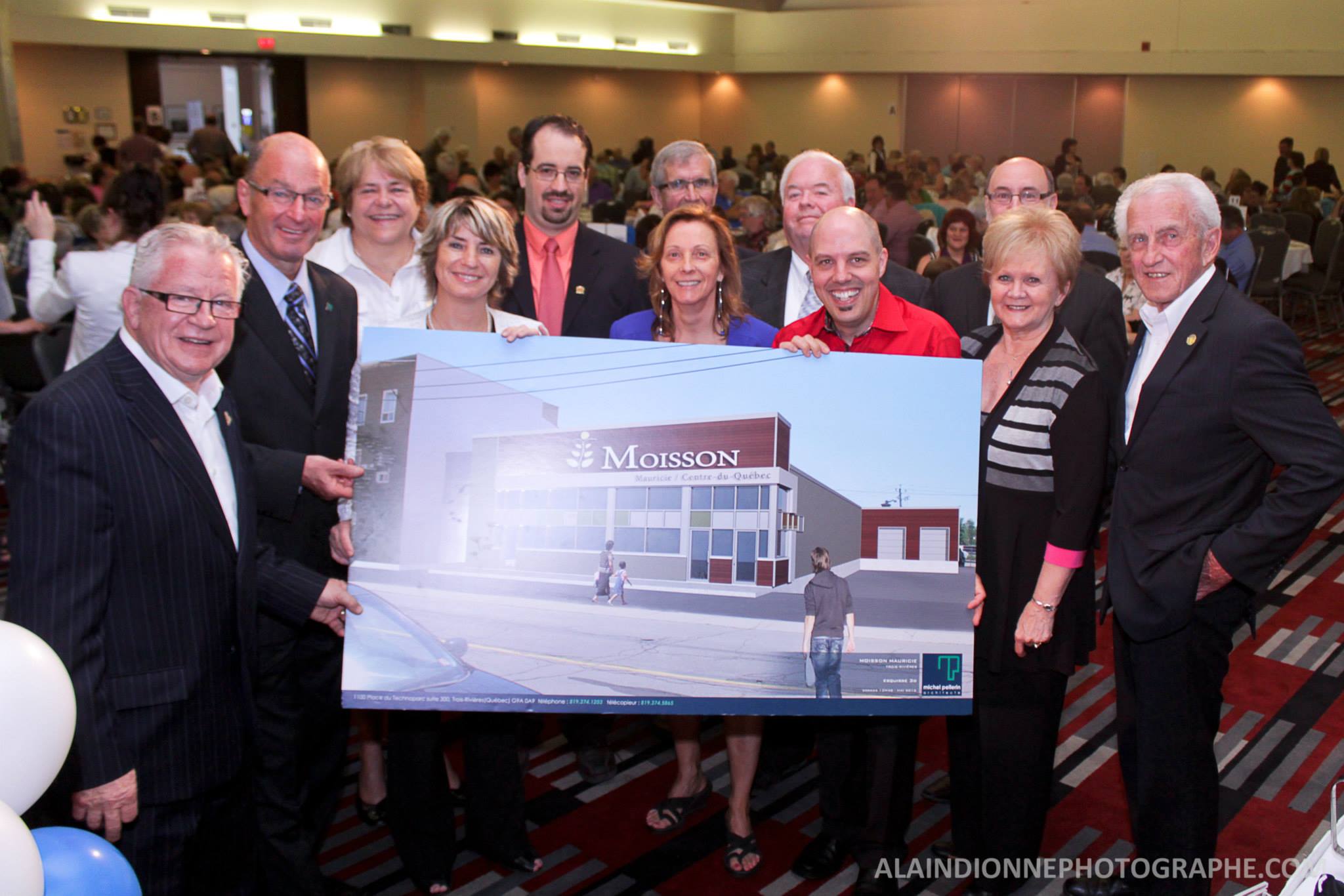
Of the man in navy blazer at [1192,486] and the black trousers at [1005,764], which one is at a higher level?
the man in navy blazer at [1192,486]

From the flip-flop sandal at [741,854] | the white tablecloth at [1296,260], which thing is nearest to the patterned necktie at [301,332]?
the flip-flop sandal at [741,854]

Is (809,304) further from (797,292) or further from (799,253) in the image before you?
(799,253)

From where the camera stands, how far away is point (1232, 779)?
12.5 feet

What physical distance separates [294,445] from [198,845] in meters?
1.04

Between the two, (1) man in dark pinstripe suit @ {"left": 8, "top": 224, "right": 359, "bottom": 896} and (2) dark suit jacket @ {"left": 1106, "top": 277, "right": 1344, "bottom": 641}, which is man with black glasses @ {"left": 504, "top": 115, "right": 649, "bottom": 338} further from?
(2) dark suit jacket @ {"left": 1106, "top": 277, "right": 1344, "bottom": 641}

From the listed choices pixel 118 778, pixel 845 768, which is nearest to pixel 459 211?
pixel 118 778

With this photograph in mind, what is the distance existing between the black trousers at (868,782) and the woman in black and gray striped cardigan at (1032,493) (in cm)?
24

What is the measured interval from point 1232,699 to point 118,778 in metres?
4.06

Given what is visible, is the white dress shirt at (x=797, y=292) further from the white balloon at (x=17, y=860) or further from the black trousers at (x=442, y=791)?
the white balloon at (x=17, y=860)

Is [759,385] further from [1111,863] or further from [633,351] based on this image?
[1111,863]

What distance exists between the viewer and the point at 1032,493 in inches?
108

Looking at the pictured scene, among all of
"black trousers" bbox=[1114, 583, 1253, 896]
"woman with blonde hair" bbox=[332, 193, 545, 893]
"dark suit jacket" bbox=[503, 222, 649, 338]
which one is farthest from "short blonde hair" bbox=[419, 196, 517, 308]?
"black trousers" bbox=[1114, 583, 1253, 896]

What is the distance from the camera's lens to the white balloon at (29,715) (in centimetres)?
172

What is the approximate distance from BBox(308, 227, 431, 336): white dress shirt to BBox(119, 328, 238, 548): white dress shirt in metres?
0.86
